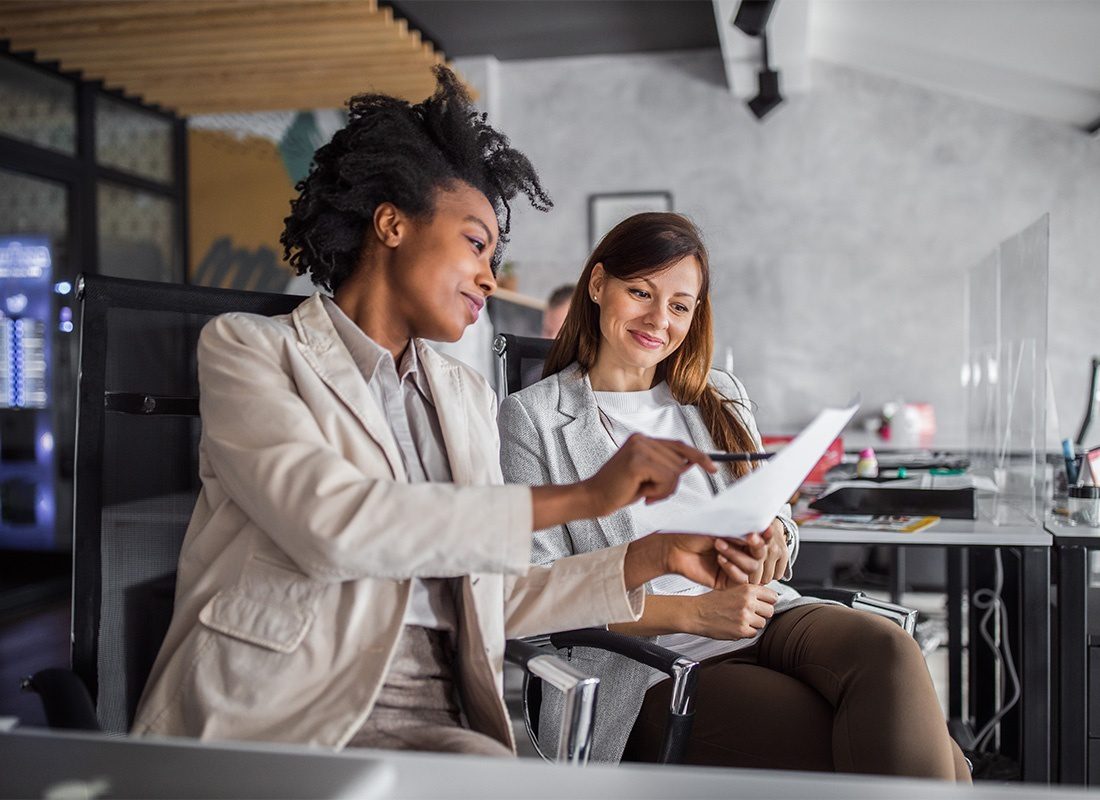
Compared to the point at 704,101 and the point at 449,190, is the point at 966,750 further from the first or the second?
the point at 704,101

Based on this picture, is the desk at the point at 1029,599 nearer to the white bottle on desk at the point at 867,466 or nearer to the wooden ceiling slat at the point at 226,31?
the white bottle on desk at the point at 867,466

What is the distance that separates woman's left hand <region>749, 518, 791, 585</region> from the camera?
62.5 inches

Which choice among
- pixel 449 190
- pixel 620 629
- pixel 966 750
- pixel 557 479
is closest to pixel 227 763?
pixel 449 190

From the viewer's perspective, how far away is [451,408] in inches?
53.6

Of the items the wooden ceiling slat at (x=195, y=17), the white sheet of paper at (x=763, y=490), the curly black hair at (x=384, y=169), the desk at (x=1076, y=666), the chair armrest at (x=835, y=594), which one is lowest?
the desk at (x=1076, y=666)

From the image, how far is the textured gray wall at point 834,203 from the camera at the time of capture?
5.75 meters

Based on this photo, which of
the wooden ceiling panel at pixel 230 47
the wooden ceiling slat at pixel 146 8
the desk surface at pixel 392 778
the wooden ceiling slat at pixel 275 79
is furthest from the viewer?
the wooden ceiling slat at pixel 275 79

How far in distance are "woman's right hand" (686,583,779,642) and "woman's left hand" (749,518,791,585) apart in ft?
0.08

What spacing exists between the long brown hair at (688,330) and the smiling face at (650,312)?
2 centimetres

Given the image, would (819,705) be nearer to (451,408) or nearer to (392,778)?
(451,408)

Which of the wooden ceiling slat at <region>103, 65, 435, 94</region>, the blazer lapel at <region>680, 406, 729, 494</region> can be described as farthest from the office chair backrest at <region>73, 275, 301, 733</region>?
the wooden ceiling slat at <region>103, 65, 435, 94</region>

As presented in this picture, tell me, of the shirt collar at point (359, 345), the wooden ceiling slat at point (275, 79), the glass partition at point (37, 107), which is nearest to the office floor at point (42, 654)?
the shirt collar at point (359, 345)

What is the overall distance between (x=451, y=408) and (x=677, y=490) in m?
A: 0.58

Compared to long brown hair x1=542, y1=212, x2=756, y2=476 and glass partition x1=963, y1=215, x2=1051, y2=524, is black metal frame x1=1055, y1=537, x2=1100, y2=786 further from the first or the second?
long brown hair x1=542, y1=212, x2=756, y2=476
